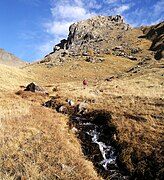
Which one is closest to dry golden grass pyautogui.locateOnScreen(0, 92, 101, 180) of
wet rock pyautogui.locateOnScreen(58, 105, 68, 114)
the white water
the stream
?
the stream

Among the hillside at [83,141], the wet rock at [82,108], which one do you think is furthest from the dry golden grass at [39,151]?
the wet rock at [82,108]

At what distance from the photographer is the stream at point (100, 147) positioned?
11.5 metres

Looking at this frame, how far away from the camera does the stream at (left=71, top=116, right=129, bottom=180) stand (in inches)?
452

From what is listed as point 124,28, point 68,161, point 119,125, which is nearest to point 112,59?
point 124,28

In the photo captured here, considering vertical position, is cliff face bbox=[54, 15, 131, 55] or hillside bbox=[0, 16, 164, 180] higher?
cliff face bbox=[54, 15, 131, 55]

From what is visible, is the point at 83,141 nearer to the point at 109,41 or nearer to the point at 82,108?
the point at 82,108

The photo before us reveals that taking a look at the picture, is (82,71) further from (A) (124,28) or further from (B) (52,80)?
(A) (124,28)

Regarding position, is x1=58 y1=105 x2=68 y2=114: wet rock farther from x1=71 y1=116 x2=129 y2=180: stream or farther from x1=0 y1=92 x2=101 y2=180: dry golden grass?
x1=0 y1=92 x2=101 y2=180: dry golden grass

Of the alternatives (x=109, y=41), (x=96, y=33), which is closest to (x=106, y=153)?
(x=109, y=41)

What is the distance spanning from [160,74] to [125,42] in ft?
220

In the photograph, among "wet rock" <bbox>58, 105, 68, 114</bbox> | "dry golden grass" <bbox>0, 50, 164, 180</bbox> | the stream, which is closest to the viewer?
"dry golden grass" <bbox>0, 50, 164, 180</bbox>

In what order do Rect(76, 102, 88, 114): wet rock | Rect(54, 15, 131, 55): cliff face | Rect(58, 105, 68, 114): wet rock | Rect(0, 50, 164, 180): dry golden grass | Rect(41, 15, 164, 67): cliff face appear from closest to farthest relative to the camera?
Rect(0, 50, 164, 180): dry golden grass < Rect(76, 102, 88, 114): wet rock < Rect(58, 105, 68, 114): wet rock < Rect(41, 15, 164, 67): cliff face < Rect(54, 15, 131, 55): cliff face

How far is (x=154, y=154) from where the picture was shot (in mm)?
11586

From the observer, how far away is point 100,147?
46.1ft
